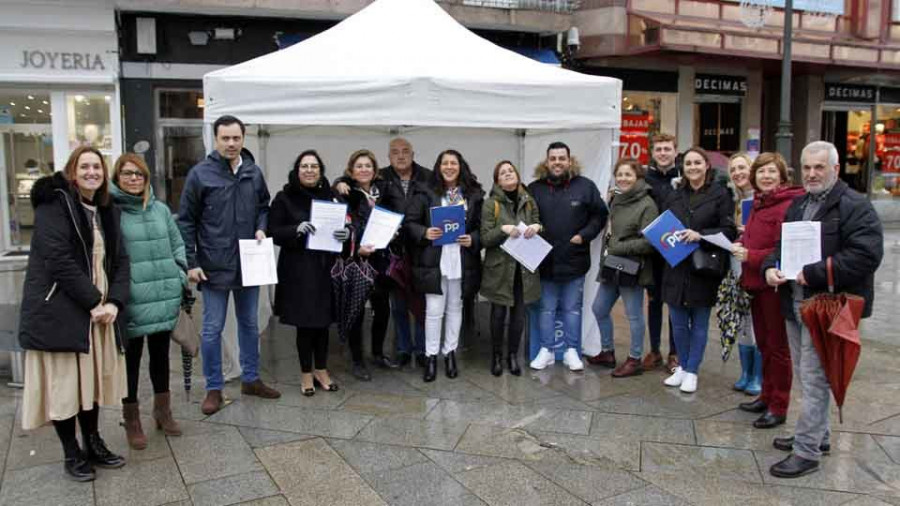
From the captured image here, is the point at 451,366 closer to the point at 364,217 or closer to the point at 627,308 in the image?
the point at 364,217

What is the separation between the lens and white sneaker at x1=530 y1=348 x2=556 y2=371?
19.3 ft

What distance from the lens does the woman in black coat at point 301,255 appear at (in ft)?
16.7

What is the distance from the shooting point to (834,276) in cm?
373

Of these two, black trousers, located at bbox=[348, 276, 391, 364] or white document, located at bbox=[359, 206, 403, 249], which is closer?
white document, located at bbox=[359, 206, 403, 249]

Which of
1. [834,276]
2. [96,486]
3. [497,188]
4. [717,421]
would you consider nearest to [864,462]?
[717,421]

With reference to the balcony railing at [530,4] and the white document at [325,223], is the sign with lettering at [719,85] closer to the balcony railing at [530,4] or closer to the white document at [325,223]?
the balcony railing at [530,4]

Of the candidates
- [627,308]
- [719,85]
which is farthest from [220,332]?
[719,85]

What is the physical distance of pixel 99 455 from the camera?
13.3 feet

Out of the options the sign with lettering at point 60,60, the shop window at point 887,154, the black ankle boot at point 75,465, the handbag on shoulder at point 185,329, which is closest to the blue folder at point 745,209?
the handbag on shoulder at point 185,329

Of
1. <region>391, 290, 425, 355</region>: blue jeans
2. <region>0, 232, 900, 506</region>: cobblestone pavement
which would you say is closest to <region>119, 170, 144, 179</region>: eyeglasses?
<region>0, 232, 900, 506</region>: cobblestone pavement

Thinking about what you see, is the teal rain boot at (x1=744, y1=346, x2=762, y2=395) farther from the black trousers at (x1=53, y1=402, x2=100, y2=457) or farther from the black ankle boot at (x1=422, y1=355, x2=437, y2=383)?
the black trousers at (x1=53, y1=402, x2=100, y2=457)

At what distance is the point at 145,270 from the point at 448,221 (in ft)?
7.07

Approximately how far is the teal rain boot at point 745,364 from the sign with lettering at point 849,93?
581 inches

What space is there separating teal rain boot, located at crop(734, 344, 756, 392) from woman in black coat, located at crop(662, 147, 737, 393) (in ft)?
1.05
